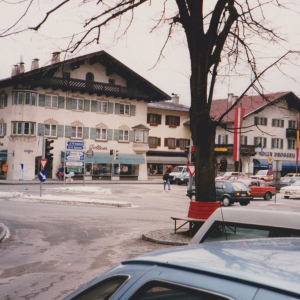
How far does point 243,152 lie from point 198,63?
5072 cm

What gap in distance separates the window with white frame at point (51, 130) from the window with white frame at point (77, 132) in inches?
85.7

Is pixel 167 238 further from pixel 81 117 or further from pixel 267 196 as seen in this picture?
pixel 81 117

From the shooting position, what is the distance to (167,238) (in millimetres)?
11898

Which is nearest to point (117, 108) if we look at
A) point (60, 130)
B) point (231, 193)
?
point (60, 130)

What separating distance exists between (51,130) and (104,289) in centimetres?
4761

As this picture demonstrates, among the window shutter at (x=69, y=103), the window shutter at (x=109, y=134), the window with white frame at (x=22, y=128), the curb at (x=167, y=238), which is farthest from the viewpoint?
the window shutter at (x=109, y=134)

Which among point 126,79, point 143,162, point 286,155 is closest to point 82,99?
point 126,79

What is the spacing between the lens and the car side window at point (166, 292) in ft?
5.71

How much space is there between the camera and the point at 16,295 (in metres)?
6.73

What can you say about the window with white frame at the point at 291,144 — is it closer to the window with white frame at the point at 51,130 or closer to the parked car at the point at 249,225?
the window with white frame at the point at 51,130

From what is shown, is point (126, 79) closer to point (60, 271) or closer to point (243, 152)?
point (243, 152)

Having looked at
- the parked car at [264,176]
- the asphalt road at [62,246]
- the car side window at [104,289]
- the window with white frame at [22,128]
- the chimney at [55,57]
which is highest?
the window with white frame at [22,128]

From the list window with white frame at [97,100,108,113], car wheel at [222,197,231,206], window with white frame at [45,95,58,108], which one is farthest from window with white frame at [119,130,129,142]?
car wheel at [222,197,231,206]

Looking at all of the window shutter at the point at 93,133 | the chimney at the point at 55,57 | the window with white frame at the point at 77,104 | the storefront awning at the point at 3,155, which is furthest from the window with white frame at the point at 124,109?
the chimney at the point at 55,57
